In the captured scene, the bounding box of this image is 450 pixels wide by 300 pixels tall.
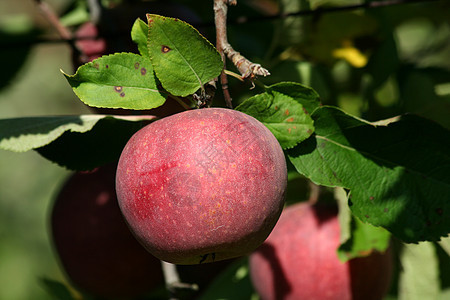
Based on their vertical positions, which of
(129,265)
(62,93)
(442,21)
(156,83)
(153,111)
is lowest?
(62,93)

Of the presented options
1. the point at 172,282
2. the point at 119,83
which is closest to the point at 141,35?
the point at 119,83

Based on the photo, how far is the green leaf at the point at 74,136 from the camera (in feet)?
2.67

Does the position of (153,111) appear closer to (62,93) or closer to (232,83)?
(232,83)

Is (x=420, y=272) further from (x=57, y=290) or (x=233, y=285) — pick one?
(x=57, y=290)

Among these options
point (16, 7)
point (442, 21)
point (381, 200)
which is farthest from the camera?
point (16, 7)

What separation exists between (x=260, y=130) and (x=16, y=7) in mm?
3634

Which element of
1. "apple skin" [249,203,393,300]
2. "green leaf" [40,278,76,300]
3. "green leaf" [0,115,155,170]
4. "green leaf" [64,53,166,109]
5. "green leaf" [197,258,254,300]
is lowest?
"green leaf" [197,258,254,300]

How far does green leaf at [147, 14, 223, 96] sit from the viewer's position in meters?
0.68

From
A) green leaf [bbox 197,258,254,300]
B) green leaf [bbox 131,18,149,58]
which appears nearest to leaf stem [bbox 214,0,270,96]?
green leaf [bbox 131,18,149,58]

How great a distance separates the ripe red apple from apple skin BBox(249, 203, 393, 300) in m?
0.26

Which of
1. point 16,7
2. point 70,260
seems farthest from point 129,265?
point 16,7

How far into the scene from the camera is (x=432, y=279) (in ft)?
4.08

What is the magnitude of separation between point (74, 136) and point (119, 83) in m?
0.19

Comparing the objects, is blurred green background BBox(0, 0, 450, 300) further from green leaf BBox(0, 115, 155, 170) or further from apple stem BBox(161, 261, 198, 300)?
apple stem BBox(161, 261, 198, 300)
